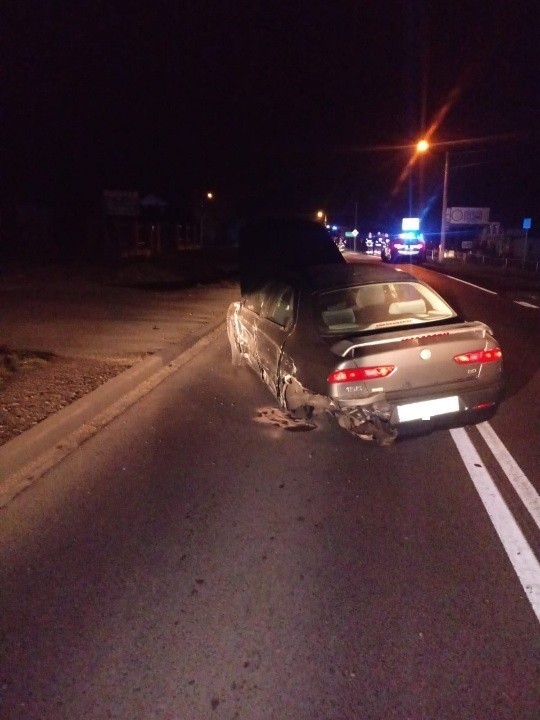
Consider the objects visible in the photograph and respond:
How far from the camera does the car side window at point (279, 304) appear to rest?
6.90 meters

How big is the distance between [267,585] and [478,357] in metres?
2.89

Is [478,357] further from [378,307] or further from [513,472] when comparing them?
[378,307]

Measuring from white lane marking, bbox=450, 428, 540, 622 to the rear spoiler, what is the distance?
108 cm

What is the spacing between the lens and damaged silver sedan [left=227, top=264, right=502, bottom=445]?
18.3 ft

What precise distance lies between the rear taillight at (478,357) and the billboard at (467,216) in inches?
2069

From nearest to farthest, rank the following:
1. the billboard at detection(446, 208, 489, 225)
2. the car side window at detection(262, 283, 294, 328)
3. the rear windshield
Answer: the rear windshield → the car side window at detection(262, 283, 294, 328) → the billboard at detection(446, 208, 489, 225)

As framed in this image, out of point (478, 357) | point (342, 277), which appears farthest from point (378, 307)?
point (478, 357)

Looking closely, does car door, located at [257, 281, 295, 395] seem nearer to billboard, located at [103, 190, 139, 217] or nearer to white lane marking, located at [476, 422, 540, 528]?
white lane marking, located at [476, 422, 540, 528]

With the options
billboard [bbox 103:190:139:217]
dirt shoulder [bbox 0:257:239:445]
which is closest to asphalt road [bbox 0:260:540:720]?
dirt shoulder [bbox 0:257:239:445]

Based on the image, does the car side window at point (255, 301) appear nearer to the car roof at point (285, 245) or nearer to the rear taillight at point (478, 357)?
the rear taillight at point (478, 357)

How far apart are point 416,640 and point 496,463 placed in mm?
2715

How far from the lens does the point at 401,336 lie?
18.9ft

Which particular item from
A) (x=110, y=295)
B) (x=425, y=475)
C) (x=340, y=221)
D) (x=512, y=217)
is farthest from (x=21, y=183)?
(x=340, y=221)

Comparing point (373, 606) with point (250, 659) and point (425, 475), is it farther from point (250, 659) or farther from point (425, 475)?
point (425, 475)
